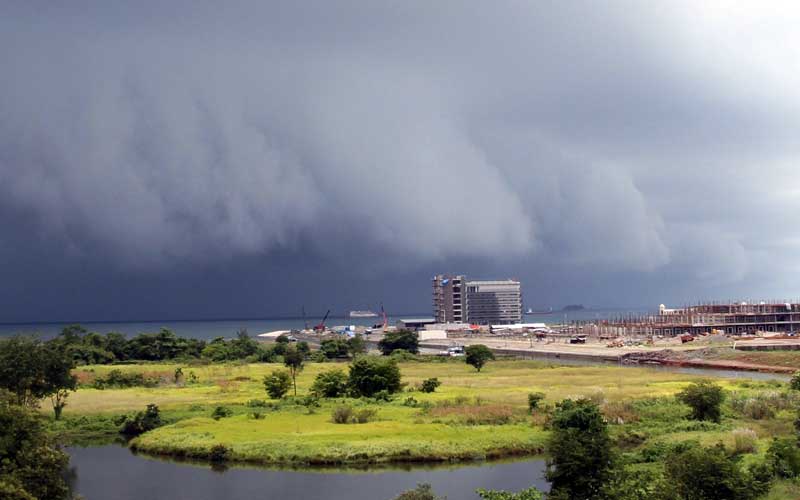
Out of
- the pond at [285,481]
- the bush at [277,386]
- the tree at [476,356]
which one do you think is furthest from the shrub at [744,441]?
the tree at [476,356]

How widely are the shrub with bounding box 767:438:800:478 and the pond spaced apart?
36.9 ft

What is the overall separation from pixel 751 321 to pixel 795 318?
482 inches

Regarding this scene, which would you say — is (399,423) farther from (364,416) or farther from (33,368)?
(33,368)

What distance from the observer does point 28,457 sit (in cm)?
2812

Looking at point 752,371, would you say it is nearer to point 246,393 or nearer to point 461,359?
point 461,359

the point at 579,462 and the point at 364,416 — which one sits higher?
the point at 579,462

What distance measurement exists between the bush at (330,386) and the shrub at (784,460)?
41339mm

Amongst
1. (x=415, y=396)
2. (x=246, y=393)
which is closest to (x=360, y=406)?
(x=415, y=396)

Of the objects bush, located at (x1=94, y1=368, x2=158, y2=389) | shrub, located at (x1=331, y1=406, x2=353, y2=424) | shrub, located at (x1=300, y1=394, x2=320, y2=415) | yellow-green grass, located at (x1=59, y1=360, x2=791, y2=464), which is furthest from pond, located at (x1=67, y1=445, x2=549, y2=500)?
bush, located at (x1=94, y1=368, x2=158, y2=389)

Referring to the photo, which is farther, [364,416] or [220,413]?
[220,413]

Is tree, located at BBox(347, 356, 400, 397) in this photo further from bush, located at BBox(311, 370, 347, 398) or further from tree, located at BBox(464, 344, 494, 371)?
tree, located at BBox(464, 344, 494, 371)

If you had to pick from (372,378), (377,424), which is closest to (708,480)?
(377,424)

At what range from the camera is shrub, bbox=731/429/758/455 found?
41750 mm

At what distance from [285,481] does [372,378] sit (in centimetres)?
2937
